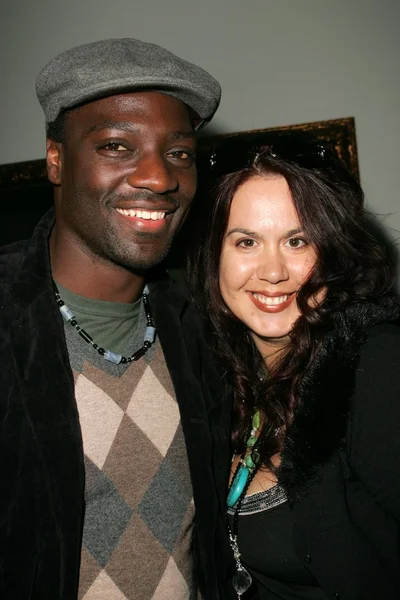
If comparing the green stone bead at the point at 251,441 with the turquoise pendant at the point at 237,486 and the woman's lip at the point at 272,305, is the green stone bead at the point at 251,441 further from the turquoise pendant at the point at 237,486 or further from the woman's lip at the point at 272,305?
the woman's lip at the point at 272,305

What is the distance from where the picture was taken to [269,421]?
5.76 ft

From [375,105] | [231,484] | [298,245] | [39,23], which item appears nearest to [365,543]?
[231,484]

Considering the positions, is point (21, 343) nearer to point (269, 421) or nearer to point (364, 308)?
point (269, 421)

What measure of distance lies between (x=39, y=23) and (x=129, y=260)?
202cm

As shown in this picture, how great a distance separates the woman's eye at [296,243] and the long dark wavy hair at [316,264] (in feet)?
0.12

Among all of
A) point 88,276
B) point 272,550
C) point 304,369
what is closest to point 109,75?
point 88,276

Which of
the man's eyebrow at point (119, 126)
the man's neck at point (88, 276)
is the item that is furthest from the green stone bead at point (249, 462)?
the man's eyebrow at point (119, 126)

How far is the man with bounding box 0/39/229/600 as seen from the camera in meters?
1.25

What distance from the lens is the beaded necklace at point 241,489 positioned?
5.39ft

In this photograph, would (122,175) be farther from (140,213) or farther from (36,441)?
(36,441)

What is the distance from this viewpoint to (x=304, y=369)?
5.69ft

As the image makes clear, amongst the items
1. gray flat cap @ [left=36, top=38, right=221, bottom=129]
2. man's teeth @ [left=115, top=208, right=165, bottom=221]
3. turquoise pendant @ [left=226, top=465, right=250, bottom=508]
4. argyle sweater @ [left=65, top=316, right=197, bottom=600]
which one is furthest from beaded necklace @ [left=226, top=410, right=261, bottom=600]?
gray flat cap @ [left=36, top=38, right=221, bottom=129]

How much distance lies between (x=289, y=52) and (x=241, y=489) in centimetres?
190

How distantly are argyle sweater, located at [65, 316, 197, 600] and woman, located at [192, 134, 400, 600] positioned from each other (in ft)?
0.86
